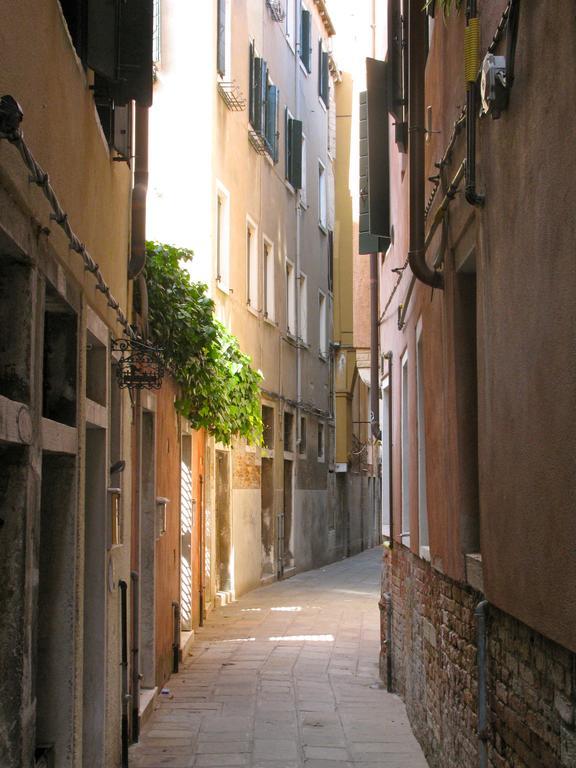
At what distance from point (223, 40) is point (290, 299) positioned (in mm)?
7229

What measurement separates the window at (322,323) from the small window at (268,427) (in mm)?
5904

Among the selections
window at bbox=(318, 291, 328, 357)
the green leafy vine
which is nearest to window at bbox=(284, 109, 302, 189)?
window at bbox=(318, 291, 328, 357)

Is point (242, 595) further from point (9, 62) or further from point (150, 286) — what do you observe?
point (9, 62)

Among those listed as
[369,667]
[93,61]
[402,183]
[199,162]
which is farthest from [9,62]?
[199,162]

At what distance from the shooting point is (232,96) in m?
19.1

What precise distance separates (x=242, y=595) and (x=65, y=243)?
14809 mm

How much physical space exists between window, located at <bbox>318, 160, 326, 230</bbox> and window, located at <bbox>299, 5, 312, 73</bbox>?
259 centimetres

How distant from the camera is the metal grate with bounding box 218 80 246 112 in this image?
18.7 m

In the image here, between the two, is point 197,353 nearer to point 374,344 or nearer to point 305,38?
point 374,344

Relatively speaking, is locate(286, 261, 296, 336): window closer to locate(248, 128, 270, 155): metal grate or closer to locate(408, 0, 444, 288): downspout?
locate(248, 128, 270, 155): metal grate

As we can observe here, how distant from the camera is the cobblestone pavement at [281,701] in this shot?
909cm

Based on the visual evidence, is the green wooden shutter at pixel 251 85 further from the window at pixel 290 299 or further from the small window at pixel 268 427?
the small window at pixel 268 427

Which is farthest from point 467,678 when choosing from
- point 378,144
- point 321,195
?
point 321,195

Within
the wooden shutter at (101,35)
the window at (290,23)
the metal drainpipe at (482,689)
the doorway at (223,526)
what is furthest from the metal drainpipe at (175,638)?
the window at (290,23)
